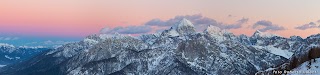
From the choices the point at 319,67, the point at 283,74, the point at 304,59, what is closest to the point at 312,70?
the point at 319,67

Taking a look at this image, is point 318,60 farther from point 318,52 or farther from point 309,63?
point 318,52

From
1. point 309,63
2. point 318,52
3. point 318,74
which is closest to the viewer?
point 318,74

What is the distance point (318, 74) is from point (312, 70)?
502 cm

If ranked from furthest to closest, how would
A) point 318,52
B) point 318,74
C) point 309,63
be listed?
point 318,52 → point 309,63 → point 318,74

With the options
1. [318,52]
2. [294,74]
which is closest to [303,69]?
[294,74]

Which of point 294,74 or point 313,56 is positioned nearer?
point 294,74

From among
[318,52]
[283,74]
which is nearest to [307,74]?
[283,74]

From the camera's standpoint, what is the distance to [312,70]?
170 metres

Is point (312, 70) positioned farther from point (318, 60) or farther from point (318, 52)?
point (318, 52)

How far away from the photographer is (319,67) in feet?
562

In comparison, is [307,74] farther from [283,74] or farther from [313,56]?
[313,56]

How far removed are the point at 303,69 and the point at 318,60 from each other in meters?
8.19

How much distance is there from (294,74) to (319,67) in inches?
363

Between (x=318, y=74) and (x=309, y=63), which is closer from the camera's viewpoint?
(x=318, y=74)
